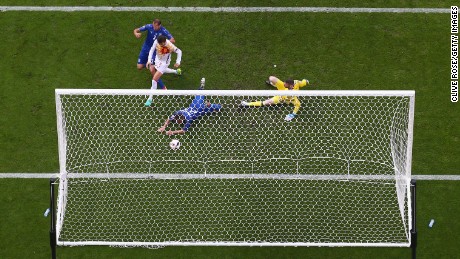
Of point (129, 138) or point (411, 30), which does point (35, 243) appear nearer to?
point (129, 138)

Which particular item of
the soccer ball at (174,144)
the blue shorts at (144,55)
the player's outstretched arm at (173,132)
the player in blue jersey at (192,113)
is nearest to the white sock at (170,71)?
the blue shorts at (144,55)

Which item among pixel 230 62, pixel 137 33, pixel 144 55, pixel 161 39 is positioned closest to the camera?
pixel 161 39

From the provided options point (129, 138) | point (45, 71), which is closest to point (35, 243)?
point (129, 138)

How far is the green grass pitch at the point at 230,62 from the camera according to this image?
514 inches

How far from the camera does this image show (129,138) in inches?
515

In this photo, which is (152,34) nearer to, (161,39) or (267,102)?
(161,39)

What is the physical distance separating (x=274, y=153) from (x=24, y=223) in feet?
13.6

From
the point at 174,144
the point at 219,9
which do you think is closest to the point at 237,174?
the point at 174,144

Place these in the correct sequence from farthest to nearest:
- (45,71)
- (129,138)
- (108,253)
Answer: (45,71), (129,138), (108,253)

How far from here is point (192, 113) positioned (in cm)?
1310

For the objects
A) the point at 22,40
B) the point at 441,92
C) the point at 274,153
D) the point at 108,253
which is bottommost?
the point at 108,253

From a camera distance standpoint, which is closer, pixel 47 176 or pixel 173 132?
pixel 47 176

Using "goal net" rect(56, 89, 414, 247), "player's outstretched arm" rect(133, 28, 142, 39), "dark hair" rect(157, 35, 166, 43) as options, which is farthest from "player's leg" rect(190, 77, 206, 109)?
"player's outstretched arm" rect(133, 28, 142, 39)

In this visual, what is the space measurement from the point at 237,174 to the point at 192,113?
1.27 metres
